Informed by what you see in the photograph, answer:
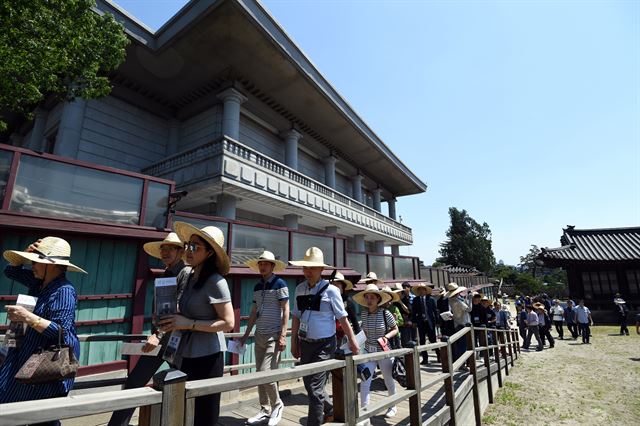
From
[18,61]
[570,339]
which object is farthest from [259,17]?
[570,339]

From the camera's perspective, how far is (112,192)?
19.2ft

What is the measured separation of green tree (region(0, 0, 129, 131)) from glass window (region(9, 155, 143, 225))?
2.06m

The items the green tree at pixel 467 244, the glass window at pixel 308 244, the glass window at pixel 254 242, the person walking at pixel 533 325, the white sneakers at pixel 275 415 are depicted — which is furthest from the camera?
the green tree at pixel 467 244

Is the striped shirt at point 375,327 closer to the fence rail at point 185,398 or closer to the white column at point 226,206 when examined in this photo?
the fence rail at point 185,398

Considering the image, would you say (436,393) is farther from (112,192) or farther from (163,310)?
(112,192)

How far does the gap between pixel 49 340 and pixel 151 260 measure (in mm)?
3630

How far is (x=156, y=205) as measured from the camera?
20.7 ft

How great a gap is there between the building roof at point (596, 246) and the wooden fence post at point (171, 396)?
25.8 meters

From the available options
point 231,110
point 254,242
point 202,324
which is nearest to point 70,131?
point 231,110

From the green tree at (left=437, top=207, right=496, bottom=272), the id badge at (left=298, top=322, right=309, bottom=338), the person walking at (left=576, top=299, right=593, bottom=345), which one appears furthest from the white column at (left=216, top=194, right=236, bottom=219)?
the green tree at (left=437, top=207, right=496, bottom=272)

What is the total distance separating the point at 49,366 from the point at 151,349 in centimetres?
65

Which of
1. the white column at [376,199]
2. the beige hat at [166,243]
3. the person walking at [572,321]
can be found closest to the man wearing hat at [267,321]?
the beige hat at [166,243]

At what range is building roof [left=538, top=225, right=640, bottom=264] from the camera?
20734mm

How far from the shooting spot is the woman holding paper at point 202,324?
2.29 m
